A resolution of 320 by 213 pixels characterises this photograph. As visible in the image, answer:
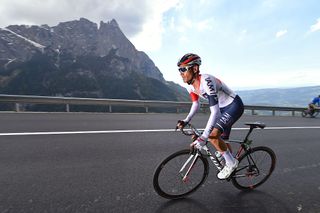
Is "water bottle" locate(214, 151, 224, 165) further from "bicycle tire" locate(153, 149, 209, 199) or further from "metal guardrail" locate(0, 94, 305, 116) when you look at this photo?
"metal guardrail" locate(0, 94, 305, 116)

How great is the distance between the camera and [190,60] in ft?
11.6

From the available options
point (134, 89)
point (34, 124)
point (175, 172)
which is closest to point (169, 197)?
point (175, 172)

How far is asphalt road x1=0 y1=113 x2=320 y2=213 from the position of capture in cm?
344

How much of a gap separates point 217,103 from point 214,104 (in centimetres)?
5

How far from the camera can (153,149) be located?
612cm

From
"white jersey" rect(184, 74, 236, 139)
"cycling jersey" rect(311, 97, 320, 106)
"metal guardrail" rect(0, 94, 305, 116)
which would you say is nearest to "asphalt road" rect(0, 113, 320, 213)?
"white jersey" rect(184, 74, 236, 139)

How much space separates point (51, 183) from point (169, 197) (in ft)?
6.38

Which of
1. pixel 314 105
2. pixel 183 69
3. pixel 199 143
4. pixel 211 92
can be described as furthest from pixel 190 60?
pixel 314 105

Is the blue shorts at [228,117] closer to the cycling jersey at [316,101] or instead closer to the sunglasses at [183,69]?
the sunglasses at [183,69]

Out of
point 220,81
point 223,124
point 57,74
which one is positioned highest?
point 57,74

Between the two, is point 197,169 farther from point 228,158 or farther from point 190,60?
point 190,60

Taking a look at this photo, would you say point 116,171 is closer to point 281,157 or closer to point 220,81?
point 220,81

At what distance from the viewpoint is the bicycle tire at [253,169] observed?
408 cm

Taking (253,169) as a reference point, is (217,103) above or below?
above
